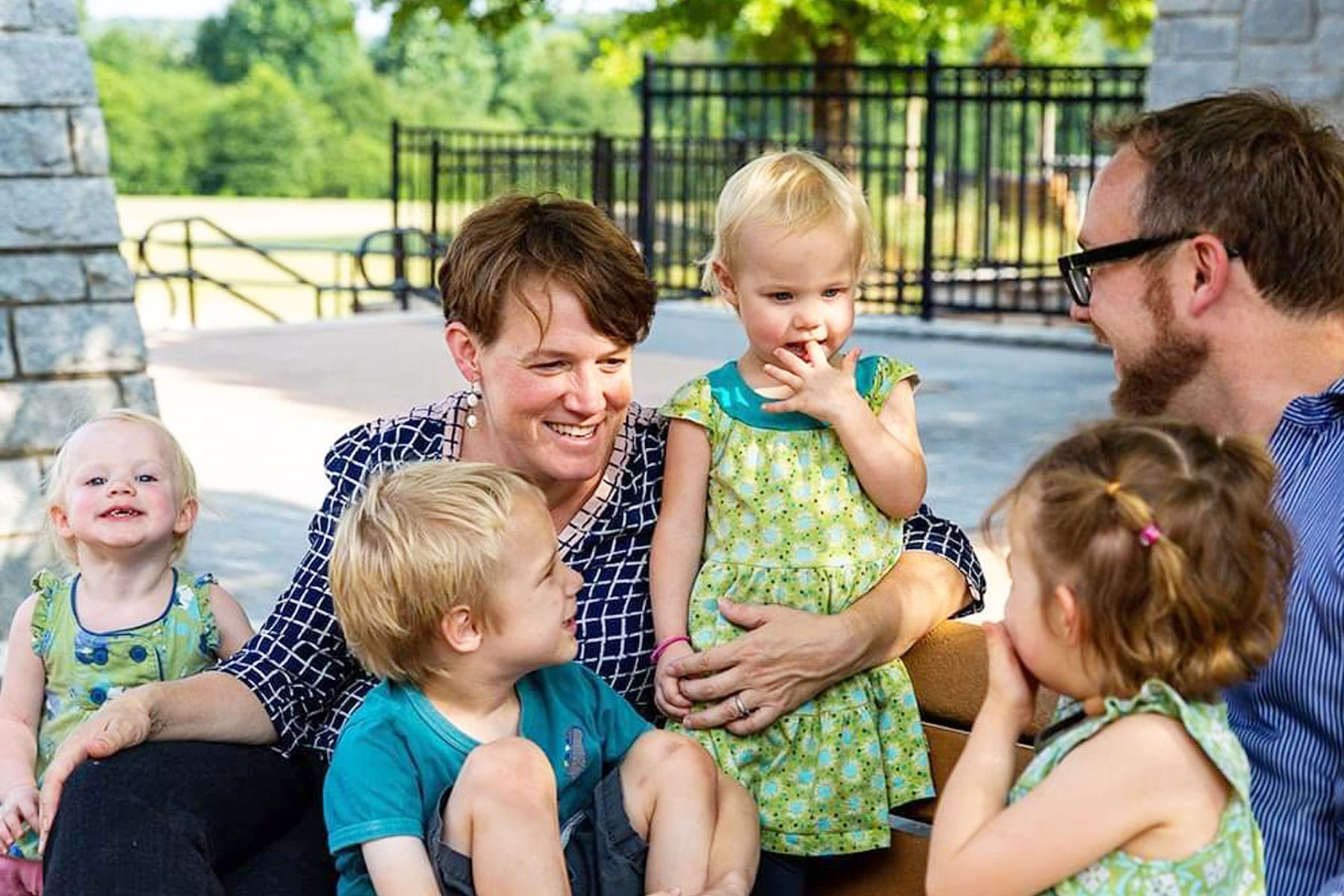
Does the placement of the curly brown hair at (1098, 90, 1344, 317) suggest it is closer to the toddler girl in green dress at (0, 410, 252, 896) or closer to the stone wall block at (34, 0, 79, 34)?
the toddler girl in green dress at (0, 410, 252, 896)

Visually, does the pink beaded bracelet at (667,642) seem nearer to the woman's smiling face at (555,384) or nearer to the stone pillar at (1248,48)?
the woman's smiling face at (555,384)

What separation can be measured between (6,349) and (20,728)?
2.83m

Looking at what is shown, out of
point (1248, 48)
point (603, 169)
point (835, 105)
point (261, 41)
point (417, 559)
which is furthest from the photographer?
point (261, 41)

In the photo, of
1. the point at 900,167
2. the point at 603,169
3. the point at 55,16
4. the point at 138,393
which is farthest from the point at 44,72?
the point at 603,169

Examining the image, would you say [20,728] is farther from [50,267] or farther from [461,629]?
[50,267]

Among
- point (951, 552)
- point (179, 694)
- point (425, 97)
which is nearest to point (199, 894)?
point (179, 694)

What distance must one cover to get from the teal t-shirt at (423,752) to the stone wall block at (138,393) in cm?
327

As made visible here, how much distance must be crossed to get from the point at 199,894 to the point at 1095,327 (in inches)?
54.2

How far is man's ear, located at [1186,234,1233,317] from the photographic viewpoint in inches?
96.9

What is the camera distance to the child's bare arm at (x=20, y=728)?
2.71 m

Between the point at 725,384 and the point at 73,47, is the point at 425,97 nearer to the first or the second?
the point at 73,47

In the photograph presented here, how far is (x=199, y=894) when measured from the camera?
2.42 m

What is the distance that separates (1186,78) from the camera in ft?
32.1

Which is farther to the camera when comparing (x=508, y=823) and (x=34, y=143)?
(x=34, y=143)
